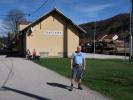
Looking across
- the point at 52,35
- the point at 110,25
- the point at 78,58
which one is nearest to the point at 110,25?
the point at 110,25

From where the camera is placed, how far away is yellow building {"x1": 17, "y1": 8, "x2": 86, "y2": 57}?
47969 millimetres

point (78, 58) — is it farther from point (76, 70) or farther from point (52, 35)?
point (52, 35)

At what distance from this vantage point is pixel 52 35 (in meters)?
48.7

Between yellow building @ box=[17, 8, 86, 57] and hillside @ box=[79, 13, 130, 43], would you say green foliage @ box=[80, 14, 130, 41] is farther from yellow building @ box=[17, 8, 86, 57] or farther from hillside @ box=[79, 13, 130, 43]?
yellow building @ box=[17, 8, 86, 57]

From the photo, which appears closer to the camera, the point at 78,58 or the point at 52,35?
the point at 78,58

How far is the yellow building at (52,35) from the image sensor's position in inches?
1889

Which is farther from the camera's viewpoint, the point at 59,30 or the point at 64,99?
the point at 59,30

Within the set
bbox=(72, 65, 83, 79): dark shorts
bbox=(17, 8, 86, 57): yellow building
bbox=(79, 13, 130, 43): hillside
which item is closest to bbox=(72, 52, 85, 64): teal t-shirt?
bbox=(72, 65, 83, 79): dark shorts

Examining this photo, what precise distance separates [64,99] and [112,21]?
15499 centimetres

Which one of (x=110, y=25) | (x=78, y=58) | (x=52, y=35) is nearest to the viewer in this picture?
(x=78, y=58)

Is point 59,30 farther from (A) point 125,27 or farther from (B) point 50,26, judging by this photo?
(A) point 125,27

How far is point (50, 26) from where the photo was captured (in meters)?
48.9

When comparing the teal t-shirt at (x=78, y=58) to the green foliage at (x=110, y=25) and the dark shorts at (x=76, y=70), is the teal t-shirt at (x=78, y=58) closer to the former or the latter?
the dark shorts at (x=76, y=70)

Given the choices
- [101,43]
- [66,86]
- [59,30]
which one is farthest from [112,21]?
[66,86]
